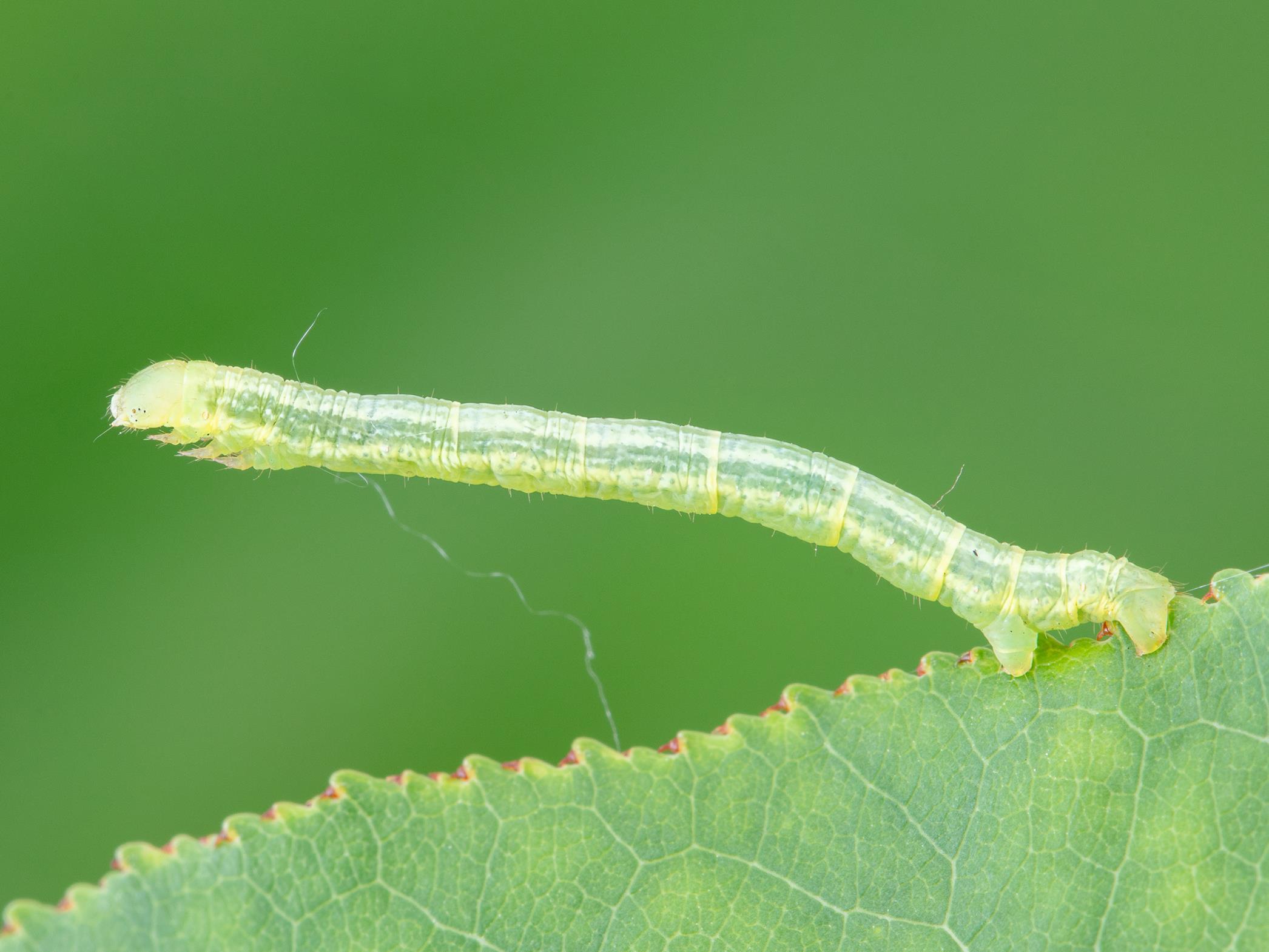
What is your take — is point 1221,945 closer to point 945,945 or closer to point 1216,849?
point 1216,849

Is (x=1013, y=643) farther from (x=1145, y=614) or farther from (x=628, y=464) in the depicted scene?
(x=628, y=464)

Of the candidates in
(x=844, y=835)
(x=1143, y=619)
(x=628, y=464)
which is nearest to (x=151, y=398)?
(x=628, y=464)

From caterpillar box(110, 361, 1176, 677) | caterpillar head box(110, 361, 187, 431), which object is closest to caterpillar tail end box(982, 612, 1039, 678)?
caterpillar box(110, 361, 1176, 677)

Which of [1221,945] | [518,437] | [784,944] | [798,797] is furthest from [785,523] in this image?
[1221,945]

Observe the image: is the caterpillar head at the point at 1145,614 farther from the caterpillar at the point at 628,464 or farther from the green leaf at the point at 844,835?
the caterpillar at the point at 628,464

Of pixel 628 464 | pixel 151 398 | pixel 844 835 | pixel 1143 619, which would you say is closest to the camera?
pixel 844 835

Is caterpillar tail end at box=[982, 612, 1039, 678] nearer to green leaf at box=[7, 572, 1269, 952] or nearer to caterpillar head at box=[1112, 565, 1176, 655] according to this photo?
green leaf at box=[7, 572, 1269, 952]

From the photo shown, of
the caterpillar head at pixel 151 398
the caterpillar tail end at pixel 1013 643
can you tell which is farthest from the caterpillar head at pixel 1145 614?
the caterpillar head at pixel 151 398
